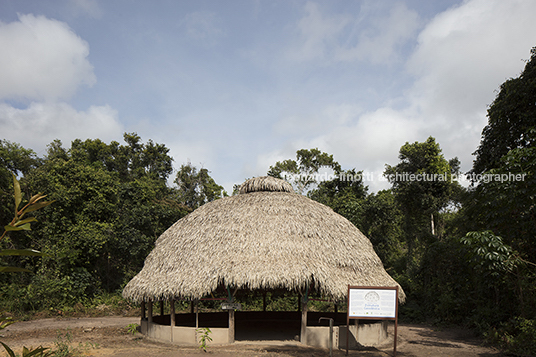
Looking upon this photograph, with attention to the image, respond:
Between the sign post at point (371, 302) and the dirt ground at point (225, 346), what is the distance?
1.69 meters

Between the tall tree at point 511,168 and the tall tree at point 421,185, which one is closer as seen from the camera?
the tall tree at point 511,168

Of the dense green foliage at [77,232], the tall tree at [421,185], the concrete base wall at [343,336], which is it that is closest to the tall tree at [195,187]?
the dense green foliage at [77,232]

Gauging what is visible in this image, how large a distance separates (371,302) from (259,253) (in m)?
3.77

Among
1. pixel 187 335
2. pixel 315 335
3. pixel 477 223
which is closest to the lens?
pixel 315 335

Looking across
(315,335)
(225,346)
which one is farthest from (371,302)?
(225,346)

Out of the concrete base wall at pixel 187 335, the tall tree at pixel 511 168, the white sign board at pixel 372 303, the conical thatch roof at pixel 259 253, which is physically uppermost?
the tall tree at pixel 511 168

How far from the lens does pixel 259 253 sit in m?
12.1

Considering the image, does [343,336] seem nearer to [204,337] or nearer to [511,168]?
[204,337]

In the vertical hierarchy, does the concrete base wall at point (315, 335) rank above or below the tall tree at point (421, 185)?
below

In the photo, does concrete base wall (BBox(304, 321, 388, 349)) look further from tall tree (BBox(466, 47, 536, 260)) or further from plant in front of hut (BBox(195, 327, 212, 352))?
tall tree (BBox(466, 47, 536, 260))

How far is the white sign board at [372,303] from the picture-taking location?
10.1 metres

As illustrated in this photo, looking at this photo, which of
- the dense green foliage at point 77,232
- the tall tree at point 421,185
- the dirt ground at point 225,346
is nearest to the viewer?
the dirt ground at point 225,346

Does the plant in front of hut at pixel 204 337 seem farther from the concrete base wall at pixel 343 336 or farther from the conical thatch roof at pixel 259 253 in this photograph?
the concrete base wall at pixel 343 336

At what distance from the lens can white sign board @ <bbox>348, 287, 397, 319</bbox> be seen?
33.1 feet
